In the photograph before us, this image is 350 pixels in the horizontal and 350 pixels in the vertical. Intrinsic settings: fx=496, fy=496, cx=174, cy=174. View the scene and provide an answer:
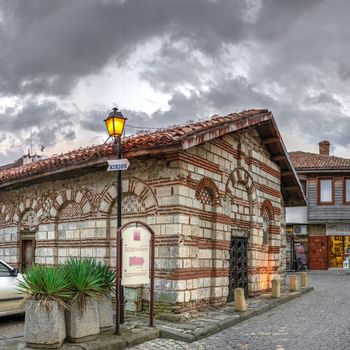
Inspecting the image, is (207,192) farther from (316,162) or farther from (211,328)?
(316,162)

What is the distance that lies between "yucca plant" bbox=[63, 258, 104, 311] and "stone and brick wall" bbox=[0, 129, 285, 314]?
269 cm

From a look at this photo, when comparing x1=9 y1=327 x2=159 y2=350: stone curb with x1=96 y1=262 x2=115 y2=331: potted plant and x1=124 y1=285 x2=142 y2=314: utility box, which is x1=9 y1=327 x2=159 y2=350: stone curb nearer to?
x1=96 y1=262 x2=115 y2=331: potted plant

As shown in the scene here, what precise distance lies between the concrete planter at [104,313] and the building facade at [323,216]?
23346 millimetres

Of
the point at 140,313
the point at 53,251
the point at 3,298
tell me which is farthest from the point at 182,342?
the point at 53,251

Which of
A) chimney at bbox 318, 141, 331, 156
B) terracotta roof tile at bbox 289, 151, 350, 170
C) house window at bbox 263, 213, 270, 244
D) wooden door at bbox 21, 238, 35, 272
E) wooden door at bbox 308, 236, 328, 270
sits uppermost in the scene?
chimney at bbox 318, 141, 331, 156

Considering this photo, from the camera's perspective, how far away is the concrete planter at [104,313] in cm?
888

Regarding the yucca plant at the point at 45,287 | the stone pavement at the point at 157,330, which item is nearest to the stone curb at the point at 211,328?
the stone pavement at the point at 157,330

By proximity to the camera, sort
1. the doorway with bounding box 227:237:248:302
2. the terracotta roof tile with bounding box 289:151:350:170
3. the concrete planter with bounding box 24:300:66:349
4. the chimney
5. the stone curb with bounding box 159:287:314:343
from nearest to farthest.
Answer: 1. the concrete planter with bounding box 24:300:66:349
2. the stone curb with bounding box 159:287:314:343
3. the doorway with bounding box 227:237:248:302
4. the terracotta roof tile with bounding box 289:151:350:170
5. the chimney

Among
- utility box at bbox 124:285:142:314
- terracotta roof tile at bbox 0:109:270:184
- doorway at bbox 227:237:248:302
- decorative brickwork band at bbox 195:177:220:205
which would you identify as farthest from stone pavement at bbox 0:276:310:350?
terracotta roof tile at bbox 0:109:270:184

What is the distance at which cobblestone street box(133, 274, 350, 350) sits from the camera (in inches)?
341

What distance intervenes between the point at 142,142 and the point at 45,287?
3816 mm

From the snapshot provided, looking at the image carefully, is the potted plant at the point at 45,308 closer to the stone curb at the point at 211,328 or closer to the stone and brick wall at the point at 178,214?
the stone curb at the point at 211,328

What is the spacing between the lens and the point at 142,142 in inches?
410

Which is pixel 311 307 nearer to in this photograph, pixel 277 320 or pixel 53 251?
pixel 277 320
